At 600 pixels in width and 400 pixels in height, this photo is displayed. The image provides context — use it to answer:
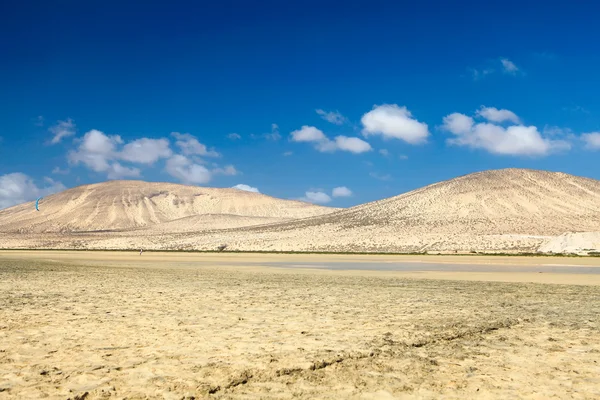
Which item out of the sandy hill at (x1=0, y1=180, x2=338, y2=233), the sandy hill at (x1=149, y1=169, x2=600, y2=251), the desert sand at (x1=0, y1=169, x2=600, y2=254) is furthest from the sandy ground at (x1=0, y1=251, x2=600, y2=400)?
the sandy hill at (x1=0, y1=180, x2=338, y2=233)

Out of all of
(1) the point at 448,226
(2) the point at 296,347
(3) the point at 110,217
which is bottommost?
(2) the point at 296,347

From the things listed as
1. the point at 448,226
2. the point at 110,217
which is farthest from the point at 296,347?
the point at 110,217

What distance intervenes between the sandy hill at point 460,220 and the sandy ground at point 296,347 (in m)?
61.1

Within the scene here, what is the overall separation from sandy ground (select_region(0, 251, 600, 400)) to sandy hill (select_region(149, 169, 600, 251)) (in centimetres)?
6112

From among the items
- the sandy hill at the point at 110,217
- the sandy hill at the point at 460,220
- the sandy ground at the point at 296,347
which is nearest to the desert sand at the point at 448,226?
the sandy hill at the point at 460,220

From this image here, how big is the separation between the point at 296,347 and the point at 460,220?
92.5m

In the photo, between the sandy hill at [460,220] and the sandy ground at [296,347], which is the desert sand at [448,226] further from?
the sandy ground at [296,347]

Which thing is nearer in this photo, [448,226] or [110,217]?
[448,226]

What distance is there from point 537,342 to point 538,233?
269 feet

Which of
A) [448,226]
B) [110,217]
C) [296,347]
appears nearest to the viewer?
[296,347]

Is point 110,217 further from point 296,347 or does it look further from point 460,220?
point 296,347

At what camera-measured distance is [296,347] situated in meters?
9.31

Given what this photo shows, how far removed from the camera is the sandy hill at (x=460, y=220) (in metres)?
80.8

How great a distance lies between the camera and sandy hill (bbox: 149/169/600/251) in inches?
3182
